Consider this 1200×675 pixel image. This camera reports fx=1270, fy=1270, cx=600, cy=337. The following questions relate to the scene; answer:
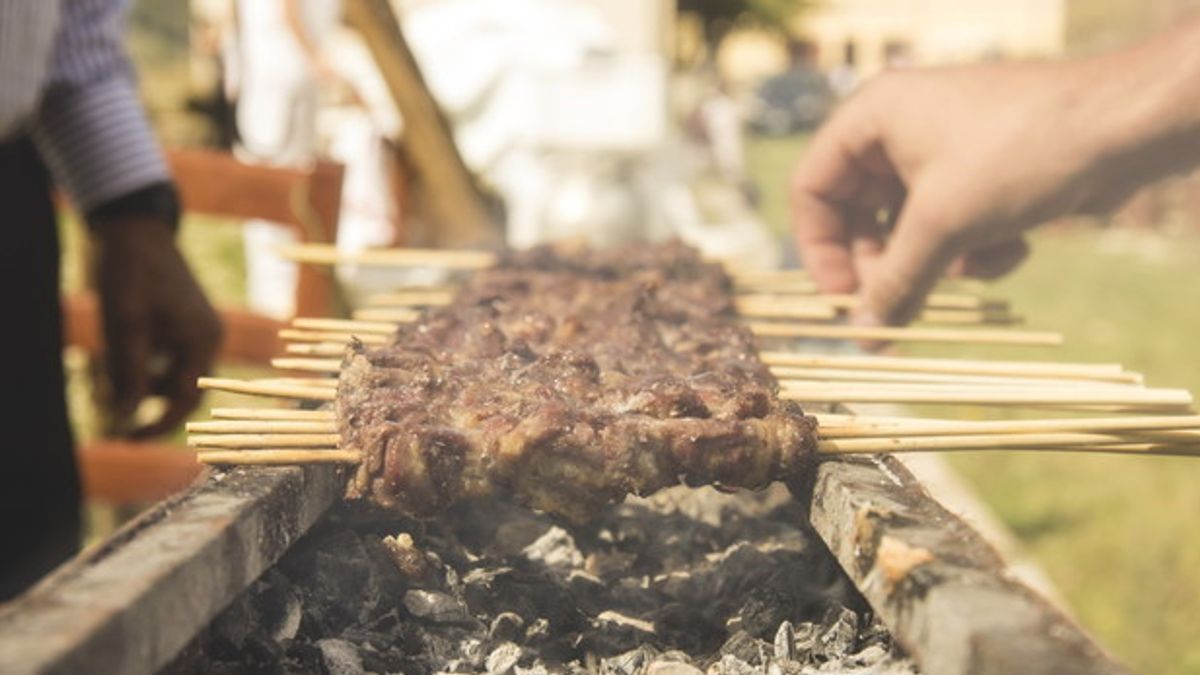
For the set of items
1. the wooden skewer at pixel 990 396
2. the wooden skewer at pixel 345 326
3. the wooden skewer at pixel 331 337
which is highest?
the wooden skewer at pixel 345 326

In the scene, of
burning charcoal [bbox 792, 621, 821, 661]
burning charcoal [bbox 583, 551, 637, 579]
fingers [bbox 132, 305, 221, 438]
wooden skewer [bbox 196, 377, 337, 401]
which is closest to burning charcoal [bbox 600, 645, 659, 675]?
burning charcoal [bbox 792, 621, 821, 661]

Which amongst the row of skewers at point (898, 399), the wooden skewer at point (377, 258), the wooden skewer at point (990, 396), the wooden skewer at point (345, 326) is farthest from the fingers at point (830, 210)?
the wooden skewer at point (345, 326)

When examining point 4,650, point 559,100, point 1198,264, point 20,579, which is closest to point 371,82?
point 559,100

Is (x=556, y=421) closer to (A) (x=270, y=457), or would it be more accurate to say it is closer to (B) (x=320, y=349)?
(A) (x=270, y=457)

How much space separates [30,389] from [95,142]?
0.80 m

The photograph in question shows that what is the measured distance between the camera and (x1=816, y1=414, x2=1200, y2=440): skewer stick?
2.04 meters

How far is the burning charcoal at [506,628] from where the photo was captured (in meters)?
1.98

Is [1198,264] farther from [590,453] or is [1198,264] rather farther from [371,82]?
[590,453]

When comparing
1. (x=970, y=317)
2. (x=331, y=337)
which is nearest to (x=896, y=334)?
(x=970, y=317)

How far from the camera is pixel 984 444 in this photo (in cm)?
208

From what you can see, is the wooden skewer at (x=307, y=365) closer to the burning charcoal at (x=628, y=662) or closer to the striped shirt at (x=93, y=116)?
the burning charcoal at (x=628, y=662)

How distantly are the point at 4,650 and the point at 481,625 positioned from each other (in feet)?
2.83

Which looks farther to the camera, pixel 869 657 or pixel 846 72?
pixel 846 72

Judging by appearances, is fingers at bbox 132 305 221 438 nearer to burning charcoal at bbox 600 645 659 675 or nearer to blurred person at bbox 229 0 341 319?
burning charcoal at bbox 600 645 659 675
